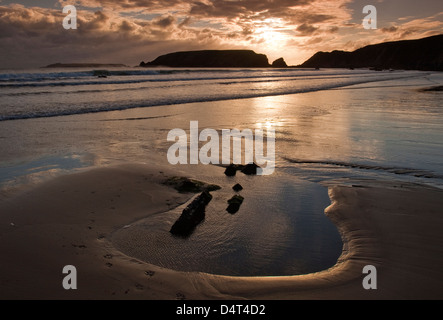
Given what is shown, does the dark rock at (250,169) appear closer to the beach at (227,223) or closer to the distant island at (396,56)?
the beach at (227,223)

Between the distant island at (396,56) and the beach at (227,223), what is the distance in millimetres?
120691

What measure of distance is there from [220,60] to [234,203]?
552 feet

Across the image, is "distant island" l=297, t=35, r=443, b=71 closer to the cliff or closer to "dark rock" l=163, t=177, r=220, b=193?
the cliff

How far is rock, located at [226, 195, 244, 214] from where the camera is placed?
447 centimetres

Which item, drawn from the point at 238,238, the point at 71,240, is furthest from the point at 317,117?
the point at 71,240

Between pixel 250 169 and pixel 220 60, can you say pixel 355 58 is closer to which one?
pixel 220 60

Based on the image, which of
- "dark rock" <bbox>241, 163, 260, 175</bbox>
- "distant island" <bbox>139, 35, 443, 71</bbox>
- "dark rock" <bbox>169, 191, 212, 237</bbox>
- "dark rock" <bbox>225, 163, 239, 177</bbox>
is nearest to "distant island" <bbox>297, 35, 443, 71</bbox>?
"distant island" <bbox>139, 35, 443, 71</bbox>

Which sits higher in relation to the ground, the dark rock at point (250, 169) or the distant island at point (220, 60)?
the distant island at point (220, 60)

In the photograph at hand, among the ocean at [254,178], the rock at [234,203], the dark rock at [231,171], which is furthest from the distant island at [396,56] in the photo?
the rock at [234,203]

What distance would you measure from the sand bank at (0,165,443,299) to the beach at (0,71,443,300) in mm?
15

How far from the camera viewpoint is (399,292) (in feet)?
9.40

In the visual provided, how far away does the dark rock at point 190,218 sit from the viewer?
3840mm
